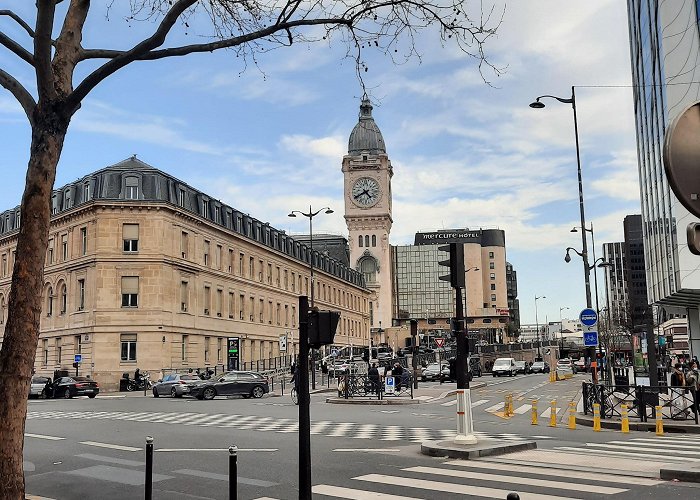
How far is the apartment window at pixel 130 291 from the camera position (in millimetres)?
54375

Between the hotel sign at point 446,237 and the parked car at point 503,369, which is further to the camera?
Answer: the hotel sign at point 446,237

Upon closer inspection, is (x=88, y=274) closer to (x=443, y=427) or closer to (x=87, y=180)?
(x=87, y=180)

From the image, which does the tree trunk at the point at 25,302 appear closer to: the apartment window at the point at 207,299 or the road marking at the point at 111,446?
the road marking at the point at 111,446

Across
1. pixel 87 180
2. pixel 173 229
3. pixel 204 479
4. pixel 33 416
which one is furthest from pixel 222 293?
pixel 204 479

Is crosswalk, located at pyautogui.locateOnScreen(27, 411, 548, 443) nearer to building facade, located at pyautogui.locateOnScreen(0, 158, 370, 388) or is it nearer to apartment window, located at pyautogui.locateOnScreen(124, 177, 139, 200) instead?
building facade, located at pyautogui.locateOnScreen(0, 158, 370, 388)

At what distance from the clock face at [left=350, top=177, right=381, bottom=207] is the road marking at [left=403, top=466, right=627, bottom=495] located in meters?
130

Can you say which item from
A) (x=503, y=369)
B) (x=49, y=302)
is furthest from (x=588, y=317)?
(x=49, y=302)

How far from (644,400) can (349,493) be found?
13.6 meters

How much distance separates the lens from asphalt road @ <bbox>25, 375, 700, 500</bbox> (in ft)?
34.3

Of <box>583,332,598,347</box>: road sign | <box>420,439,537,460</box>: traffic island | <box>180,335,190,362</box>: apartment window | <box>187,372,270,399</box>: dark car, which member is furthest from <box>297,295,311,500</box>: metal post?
Result: <box>180,335,190,362</box>: apartment window

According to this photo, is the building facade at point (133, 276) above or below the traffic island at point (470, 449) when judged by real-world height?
above

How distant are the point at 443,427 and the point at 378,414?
544 cm

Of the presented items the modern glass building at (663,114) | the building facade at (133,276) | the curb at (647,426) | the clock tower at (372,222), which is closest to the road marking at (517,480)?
the curb at (647,426)

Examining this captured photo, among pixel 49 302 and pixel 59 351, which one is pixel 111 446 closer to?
pixel 59 351
